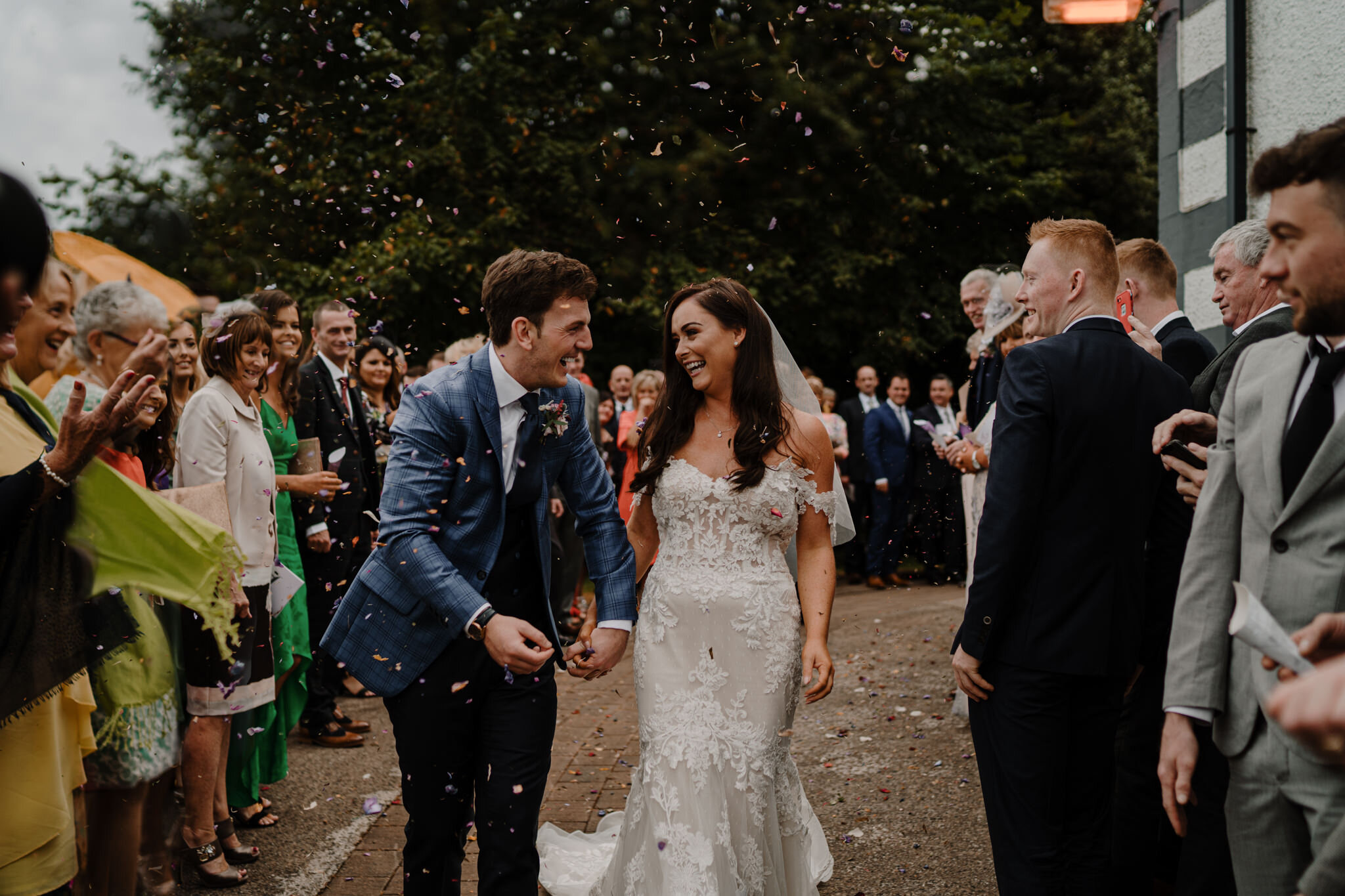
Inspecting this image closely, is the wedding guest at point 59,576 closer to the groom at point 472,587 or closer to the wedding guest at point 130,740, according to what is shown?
the wedding guest at point 130,740

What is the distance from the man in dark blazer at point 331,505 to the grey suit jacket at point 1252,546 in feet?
15.4

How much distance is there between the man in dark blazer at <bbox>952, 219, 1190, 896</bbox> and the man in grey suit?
713mm

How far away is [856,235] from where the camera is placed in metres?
16.2

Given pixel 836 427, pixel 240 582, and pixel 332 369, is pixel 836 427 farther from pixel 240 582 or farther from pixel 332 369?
pixel 240 582

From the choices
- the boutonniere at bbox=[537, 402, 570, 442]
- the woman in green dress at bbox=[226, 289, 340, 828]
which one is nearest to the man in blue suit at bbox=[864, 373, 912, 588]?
the woman in green dress at bbox=[226, 289, 340, 828]

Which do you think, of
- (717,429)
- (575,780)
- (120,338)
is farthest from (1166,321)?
(120,338)

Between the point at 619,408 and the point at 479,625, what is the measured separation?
8262 mm

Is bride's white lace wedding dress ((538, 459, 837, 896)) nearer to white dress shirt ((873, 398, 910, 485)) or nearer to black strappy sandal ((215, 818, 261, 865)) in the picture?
black strappy sandal ((215, 818, 261, 865))

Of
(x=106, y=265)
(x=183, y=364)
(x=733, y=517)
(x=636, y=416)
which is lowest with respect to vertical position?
(x=733, y=517)

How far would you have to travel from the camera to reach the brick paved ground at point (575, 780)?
416 cm

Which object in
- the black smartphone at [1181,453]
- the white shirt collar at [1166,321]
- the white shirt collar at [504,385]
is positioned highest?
the white shirt collar at [1166,321]

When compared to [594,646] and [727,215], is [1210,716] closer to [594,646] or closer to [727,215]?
[594,646]

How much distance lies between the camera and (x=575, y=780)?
533 centimetres

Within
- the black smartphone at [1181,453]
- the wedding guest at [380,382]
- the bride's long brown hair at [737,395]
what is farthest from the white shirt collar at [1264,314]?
the wedding guest at [380,382]
